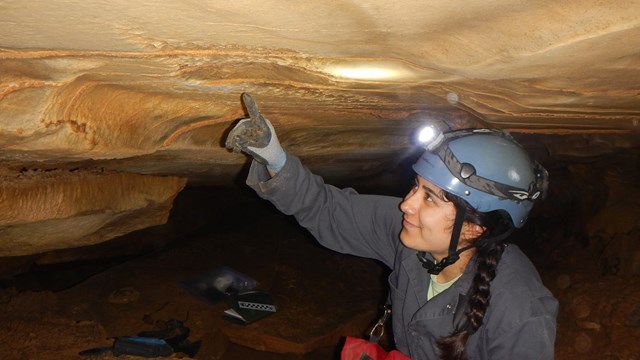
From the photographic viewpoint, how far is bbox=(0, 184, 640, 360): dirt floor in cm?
469

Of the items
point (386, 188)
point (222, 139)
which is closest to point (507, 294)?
point (222, 139)

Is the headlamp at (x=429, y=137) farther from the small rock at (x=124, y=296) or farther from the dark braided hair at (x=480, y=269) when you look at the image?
the small rock at (x=124, y=296)

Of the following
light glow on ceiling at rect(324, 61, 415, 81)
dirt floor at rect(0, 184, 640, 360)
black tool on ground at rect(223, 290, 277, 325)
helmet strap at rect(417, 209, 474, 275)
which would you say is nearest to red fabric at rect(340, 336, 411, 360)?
helmet strap at rect(417, 209, 474, 275)

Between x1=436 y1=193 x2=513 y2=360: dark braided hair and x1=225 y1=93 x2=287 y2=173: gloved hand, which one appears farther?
x1=225 y1=93 x2=287 y2=173: gloved hand

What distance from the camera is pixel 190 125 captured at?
3232 mm

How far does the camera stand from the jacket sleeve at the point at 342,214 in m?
2.58

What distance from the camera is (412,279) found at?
2.53 m

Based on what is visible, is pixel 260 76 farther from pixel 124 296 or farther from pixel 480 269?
pixel 124 296

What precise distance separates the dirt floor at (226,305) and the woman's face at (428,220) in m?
2.77

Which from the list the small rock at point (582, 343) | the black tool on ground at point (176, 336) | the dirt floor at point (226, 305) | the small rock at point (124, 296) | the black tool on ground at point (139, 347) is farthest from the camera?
the small rock at point (124, 296)

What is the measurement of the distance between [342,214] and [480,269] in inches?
31.7

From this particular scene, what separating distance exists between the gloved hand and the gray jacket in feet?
0.44

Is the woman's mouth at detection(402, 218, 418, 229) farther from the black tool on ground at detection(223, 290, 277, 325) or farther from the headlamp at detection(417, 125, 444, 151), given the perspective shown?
the black tool on ground at detection(223, 290, 277, 325)

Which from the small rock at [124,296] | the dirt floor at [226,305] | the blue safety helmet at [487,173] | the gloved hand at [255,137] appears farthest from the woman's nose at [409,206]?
the small rock at [124,296]
